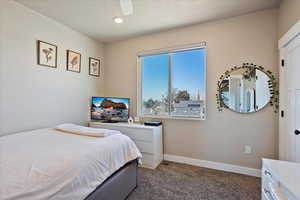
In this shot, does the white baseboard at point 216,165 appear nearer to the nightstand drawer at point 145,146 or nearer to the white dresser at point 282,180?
the nightstand drawer at point 145,146

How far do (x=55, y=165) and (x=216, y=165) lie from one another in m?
2.45

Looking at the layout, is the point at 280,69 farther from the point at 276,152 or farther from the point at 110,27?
the point at 110,27

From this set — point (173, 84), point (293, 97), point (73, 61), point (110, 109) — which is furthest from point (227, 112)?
point (73, 61)

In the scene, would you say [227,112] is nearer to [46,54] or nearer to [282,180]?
[282,180]

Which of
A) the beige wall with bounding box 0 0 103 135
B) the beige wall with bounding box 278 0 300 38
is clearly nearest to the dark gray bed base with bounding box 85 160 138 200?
the beige wall with bounding box 0 0 103 135

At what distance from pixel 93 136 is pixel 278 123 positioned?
263cm

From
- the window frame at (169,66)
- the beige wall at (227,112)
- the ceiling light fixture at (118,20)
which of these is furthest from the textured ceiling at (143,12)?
the window frame at (169,66)

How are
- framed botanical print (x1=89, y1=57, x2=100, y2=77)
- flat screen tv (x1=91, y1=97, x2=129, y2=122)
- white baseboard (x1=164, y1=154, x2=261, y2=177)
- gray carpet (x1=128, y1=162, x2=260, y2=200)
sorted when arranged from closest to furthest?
gray carpet (x1=128, y1=162, x2=260, y2=200) → white baseboard (x1=164, y1=154, x2=261, y2=177) → flat screen tv (x1=91, y1=97, x2=129, y2=122) → framed botanical print (x1=89, y1=57, x2=100, y2=77)

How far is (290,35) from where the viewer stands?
5.80 ft

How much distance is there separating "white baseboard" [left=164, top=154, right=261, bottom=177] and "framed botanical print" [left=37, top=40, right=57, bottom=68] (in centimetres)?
273

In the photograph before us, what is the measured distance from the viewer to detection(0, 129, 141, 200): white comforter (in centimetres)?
90

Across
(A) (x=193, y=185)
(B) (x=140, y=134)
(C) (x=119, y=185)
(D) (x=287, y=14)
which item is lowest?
(A) (x=193, y=185)

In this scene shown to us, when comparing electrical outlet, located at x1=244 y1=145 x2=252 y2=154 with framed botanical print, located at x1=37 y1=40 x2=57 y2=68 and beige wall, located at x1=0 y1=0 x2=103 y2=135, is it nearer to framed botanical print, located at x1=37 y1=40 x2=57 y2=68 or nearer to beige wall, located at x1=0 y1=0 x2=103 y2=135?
beige wall, located at x1=0 y1=0 x2=103 y2=135

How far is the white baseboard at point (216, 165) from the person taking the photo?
2.32 meters
